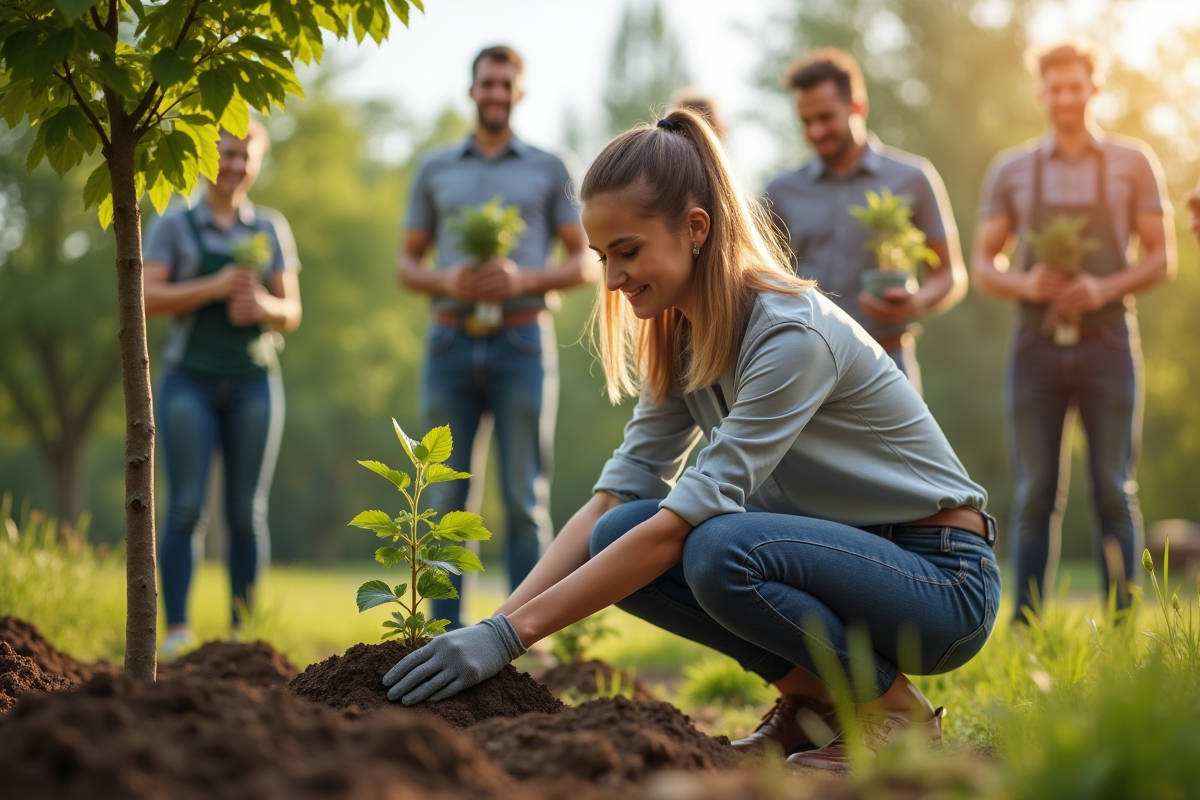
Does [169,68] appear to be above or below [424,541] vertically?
above

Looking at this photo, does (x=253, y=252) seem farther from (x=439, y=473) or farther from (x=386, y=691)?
(x=386, y=691)

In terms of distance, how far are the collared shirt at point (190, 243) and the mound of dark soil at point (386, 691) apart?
8.77 ft

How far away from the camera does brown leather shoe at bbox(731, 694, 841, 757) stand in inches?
113

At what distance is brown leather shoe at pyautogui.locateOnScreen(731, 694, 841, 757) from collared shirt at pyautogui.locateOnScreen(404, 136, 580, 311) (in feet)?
8.61

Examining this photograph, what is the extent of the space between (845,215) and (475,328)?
175cm

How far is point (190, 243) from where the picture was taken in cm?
505

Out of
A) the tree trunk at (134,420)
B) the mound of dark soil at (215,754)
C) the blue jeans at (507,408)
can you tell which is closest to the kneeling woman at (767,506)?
the tree trunk at (134,420)

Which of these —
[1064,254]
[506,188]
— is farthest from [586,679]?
[1064,254]

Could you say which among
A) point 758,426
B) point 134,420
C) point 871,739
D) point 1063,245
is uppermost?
point 1063,245

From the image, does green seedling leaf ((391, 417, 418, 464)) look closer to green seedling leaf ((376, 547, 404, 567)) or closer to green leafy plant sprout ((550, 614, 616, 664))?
green seedling leaf ((376, 547, 404, 567))

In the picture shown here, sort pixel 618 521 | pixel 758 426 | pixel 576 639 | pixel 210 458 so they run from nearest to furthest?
pixel 758 426, pixel 618 521, pixel 576 639, pixel 210 458

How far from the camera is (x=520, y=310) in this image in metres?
4.78

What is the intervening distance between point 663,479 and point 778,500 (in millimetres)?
381

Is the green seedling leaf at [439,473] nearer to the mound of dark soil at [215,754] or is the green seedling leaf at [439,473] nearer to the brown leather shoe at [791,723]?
the mound of dark soil at [215,754]
